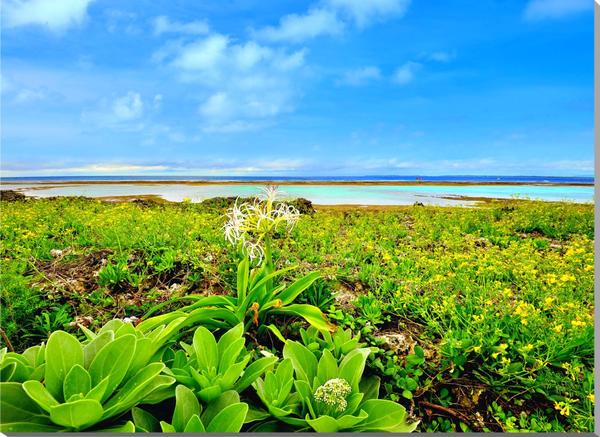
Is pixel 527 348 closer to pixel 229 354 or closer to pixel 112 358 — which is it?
pixel 229 354


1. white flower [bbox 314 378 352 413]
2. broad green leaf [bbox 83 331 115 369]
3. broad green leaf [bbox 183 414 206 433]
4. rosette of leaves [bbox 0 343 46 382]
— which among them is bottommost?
broad green leaf [bbox 183 414 206 433]

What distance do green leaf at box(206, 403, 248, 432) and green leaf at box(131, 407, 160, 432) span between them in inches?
7.9

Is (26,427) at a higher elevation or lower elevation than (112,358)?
lower

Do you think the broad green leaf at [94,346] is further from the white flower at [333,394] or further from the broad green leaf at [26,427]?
the white flower at [333,394]

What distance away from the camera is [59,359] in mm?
1206

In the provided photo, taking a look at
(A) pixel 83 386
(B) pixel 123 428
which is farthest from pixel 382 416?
(A) pixel 83 386

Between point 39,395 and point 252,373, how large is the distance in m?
0.55

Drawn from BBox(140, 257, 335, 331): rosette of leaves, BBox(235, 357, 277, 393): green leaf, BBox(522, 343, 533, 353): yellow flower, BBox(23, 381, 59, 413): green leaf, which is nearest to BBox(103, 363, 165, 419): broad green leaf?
BBox(23, 381, 59, 413): green leaf

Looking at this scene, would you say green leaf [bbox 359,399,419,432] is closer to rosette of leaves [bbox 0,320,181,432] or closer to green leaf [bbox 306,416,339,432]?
green leaf [bbox 306,416,339,432]

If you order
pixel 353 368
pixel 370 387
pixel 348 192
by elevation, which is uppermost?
pixel 348 192

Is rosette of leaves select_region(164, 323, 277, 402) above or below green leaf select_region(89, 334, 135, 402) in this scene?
below

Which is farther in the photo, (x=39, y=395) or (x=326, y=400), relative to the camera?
(x=326, y=400)

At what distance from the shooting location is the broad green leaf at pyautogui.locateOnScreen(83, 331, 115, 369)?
1.27m

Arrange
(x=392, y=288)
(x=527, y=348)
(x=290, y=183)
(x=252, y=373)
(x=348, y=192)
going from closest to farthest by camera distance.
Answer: (x=252, y=373) → (x=527, y=348) → (x=392, y=288) → (x=290, y=183) → (x=348, y=192)
